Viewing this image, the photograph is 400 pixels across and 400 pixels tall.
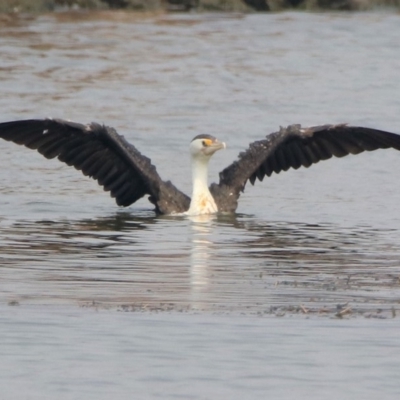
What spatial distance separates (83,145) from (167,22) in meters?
19.5

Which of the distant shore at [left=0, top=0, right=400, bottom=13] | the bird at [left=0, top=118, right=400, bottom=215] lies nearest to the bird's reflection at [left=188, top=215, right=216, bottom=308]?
the bird at [left=0, top=118, right=400, bottom=215]

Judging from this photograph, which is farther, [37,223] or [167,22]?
[167,22]

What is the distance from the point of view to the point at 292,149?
15945 millimetres

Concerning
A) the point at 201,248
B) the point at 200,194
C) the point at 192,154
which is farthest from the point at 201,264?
the point at 192,154

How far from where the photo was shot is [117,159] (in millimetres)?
15672

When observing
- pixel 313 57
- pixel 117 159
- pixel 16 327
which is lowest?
pixel 16 327

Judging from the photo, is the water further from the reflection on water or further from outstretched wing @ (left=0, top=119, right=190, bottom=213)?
outstretched wing @ (left=0, top=119, right=190, bottom=213)

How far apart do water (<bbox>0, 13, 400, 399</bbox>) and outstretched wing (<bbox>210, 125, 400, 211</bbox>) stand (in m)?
0.36

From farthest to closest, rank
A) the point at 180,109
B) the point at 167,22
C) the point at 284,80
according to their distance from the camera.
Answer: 1. the point at 167,22
2. the point at 284,80
3. the point at 180,109

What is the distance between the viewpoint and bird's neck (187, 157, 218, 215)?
50.5 feet

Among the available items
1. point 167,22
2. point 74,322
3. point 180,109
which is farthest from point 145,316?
point 167,22

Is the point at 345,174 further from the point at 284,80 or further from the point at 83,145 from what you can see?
the point at 284,80

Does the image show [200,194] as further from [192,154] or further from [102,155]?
[102,155]

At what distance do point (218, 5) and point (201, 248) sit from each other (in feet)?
83.9
